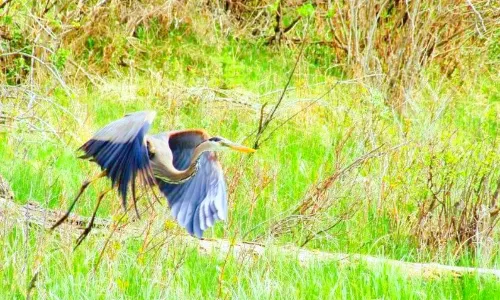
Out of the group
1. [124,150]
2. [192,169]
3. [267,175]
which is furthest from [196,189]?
[267,175]

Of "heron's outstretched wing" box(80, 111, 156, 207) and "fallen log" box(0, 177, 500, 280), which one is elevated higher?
"heron's outstretched wing" box(80, 111, 156, 207)

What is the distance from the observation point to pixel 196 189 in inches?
184

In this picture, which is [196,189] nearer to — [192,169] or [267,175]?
[192,169]

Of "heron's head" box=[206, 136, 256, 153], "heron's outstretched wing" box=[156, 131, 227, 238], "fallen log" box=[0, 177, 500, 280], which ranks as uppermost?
"heron's head" box=[206, 136, 256, 153]

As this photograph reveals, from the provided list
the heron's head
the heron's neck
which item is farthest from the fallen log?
the heron's head

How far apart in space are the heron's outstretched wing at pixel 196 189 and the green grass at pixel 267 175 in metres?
0.19

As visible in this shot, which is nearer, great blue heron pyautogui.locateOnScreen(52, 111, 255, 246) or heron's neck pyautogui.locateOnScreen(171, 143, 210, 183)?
great blue heron pyautogui.locateOnScreen(52, 111, 255, 246)

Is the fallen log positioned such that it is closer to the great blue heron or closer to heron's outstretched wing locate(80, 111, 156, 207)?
the great blue heron

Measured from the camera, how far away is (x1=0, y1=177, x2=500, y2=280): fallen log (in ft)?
14.6

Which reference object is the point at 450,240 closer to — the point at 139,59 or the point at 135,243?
the point at 135,243

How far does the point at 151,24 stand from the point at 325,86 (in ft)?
6.42

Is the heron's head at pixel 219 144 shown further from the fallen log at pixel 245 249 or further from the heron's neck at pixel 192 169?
the fallen log at pixel 245 249

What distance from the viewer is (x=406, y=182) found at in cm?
534

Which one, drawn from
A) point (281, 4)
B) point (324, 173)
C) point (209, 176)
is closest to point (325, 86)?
point (281, 4)
